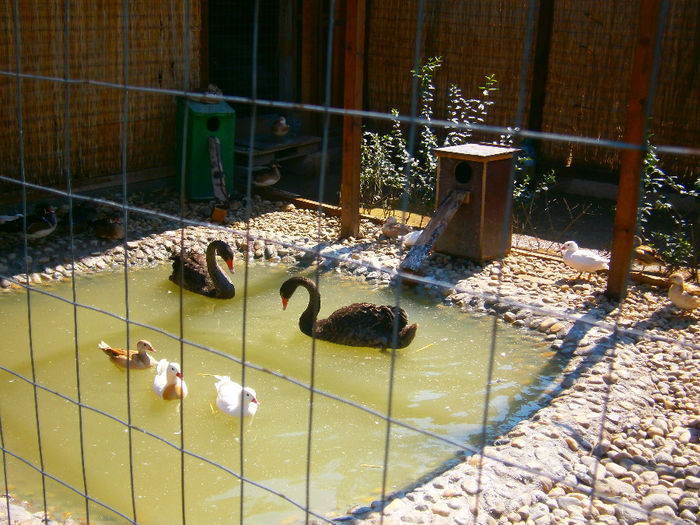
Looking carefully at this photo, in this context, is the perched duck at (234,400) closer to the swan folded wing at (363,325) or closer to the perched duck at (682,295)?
the swan folded wing at (363,325)

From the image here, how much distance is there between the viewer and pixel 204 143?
8242 millimetres


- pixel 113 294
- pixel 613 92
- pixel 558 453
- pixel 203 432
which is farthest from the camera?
pixel 613 92

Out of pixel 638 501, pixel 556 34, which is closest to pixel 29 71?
pixel 556 34

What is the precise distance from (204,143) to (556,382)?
15.9ft

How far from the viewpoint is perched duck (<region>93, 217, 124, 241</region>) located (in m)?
6.89

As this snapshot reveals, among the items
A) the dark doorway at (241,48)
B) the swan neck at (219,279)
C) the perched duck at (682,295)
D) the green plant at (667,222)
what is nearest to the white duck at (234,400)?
the swan neck at (219,279)

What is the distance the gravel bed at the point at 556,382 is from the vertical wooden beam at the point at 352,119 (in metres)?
0.27

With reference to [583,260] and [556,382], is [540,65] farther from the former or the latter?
[556,382]

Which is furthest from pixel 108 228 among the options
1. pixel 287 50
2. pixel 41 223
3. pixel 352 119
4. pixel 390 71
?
pixel 390 71

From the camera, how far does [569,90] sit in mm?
9422

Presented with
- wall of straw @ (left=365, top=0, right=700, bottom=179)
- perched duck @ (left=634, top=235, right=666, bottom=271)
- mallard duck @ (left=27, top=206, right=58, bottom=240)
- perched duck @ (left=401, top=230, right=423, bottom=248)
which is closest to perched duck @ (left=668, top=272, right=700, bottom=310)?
perched duck @ (left=634, top=235, right=666, bottom=271)

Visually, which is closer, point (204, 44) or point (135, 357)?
point (135, 357)

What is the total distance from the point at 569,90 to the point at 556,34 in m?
0.68

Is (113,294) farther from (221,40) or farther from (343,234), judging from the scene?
(221,40)
